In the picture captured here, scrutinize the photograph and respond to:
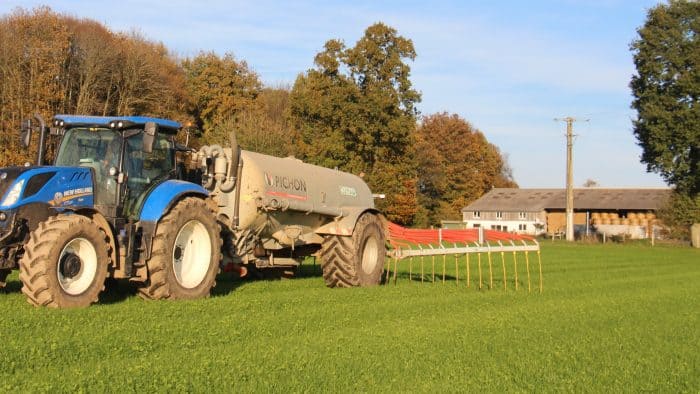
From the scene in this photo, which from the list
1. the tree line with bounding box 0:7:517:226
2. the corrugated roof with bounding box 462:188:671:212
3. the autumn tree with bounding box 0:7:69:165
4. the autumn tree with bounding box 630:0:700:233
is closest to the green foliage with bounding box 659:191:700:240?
the autumn tree with bounding box 630:0:700:233

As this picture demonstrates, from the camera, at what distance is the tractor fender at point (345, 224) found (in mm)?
15990

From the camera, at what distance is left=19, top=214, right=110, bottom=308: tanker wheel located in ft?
33.4

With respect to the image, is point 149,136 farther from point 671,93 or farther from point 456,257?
point 671,93

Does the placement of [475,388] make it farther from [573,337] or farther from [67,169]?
[67,169]

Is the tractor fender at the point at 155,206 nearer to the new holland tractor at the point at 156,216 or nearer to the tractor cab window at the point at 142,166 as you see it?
the new holland tractor at the point at 156,216

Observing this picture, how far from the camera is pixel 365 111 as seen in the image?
169 ft

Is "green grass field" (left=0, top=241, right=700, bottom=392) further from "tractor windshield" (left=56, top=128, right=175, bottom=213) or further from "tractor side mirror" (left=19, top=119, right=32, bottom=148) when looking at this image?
"tractor side mirror" (left=19, top=119, right=32, bottom=148)

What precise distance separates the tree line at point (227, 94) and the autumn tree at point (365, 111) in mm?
70

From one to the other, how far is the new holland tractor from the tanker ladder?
1.18 metres

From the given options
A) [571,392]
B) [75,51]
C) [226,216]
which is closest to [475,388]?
[571,392]

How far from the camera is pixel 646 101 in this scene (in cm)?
5338

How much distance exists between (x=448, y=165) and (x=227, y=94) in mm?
36435

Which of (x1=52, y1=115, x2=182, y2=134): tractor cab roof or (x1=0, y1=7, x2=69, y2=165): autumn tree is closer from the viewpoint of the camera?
(x1=52, y1=115, x2=182, y2=134): tractor cab roof

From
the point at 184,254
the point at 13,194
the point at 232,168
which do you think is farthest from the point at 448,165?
the point at 13,194
